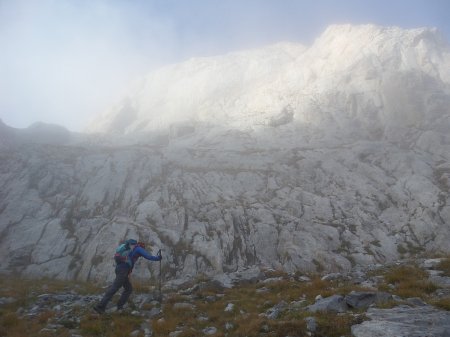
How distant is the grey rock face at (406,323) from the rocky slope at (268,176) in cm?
2974

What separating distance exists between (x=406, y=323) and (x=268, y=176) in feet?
173

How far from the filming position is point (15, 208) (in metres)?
54.1

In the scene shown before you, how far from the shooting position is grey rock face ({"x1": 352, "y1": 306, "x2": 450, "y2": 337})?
1011 cm

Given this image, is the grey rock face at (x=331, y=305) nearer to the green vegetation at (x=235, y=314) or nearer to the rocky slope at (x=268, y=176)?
the green vegetation at (x=235, y=314)

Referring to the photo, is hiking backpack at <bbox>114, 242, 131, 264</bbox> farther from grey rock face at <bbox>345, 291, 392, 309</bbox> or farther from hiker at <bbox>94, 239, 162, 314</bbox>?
grey rock face at <bbox>345, 291, 392, 309</bbox>

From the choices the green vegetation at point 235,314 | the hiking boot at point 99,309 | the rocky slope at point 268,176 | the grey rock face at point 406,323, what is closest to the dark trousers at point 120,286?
the hiking boot at point 99,309

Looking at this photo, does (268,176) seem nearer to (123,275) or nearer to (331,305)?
(123,275)

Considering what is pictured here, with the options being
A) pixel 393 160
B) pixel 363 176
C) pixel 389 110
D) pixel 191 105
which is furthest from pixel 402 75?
pixel 191 105

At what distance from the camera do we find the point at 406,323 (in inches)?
426

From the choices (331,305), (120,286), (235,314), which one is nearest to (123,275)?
(120,286)

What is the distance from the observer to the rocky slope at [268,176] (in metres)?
44.8

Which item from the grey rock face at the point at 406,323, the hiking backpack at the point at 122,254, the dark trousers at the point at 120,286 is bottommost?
the dark trousers at the point at 120,286

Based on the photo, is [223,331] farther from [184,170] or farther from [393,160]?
[393,160]

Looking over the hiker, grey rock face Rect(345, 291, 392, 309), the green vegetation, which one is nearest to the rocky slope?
the green vegetation
